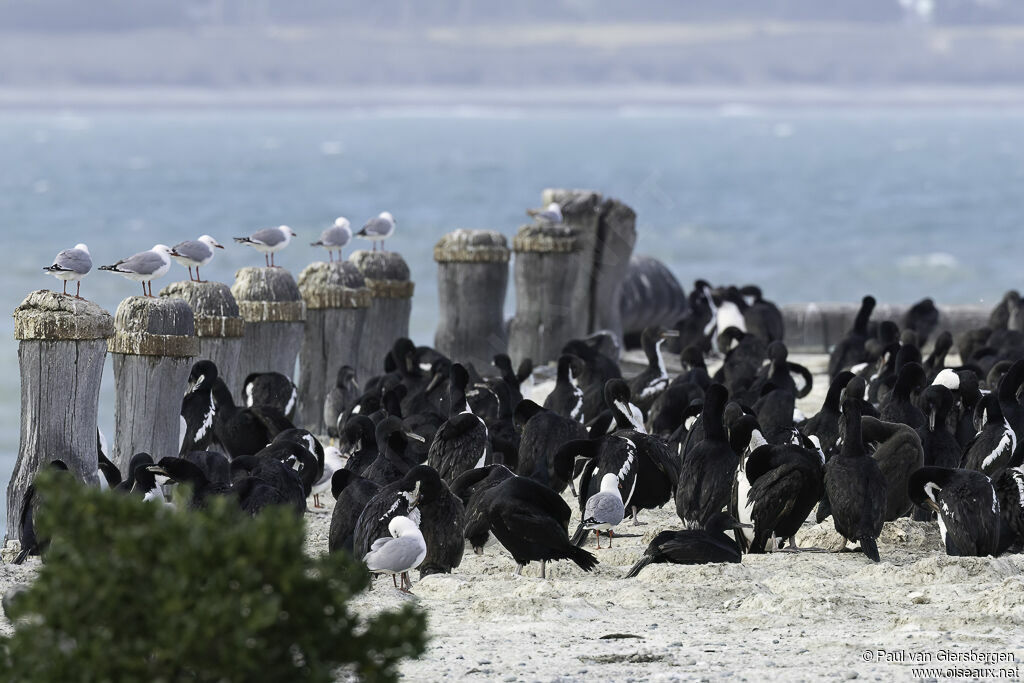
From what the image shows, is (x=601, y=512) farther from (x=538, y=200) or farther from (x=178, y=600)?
(x=538, y=200)

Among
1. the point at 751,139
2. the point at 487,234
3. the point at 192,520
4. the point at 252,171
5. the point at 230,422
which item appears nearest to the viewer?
the point at 192,520

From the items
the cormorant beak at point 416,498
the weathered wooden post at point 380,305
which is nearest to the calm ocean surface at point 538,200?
the weathered wooden post at point 380,305

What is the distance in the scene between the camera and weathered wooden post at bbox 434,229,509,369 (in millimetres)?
14336

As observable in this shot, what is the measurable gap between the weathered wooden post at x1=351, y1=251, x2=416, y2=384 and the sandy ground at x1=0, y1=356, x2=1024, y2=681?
551 cm

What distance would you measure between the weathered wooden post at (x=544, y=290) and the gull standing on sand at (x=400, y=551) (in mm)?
7282

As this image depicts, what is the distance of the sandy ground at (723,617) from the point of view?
615 cm

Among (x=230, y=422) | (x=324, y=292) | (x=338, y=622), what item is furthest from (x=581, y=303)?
(x=338, y=622)

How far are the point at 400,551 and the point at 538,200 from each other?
64.7 m

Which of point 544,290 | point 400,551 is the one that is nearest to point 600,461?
point 400,551

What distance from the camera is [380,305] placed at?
1410 centimetres

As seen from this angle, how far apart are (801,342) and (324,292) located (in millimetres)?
7248

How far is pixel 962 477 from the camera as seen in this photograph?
822 centimetres

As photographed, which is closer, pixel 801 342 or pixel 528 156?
pixel 801 342

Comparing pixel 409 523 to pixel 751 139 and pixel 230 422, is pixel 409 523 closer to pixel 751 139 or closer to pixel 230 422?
pixel 230 422
